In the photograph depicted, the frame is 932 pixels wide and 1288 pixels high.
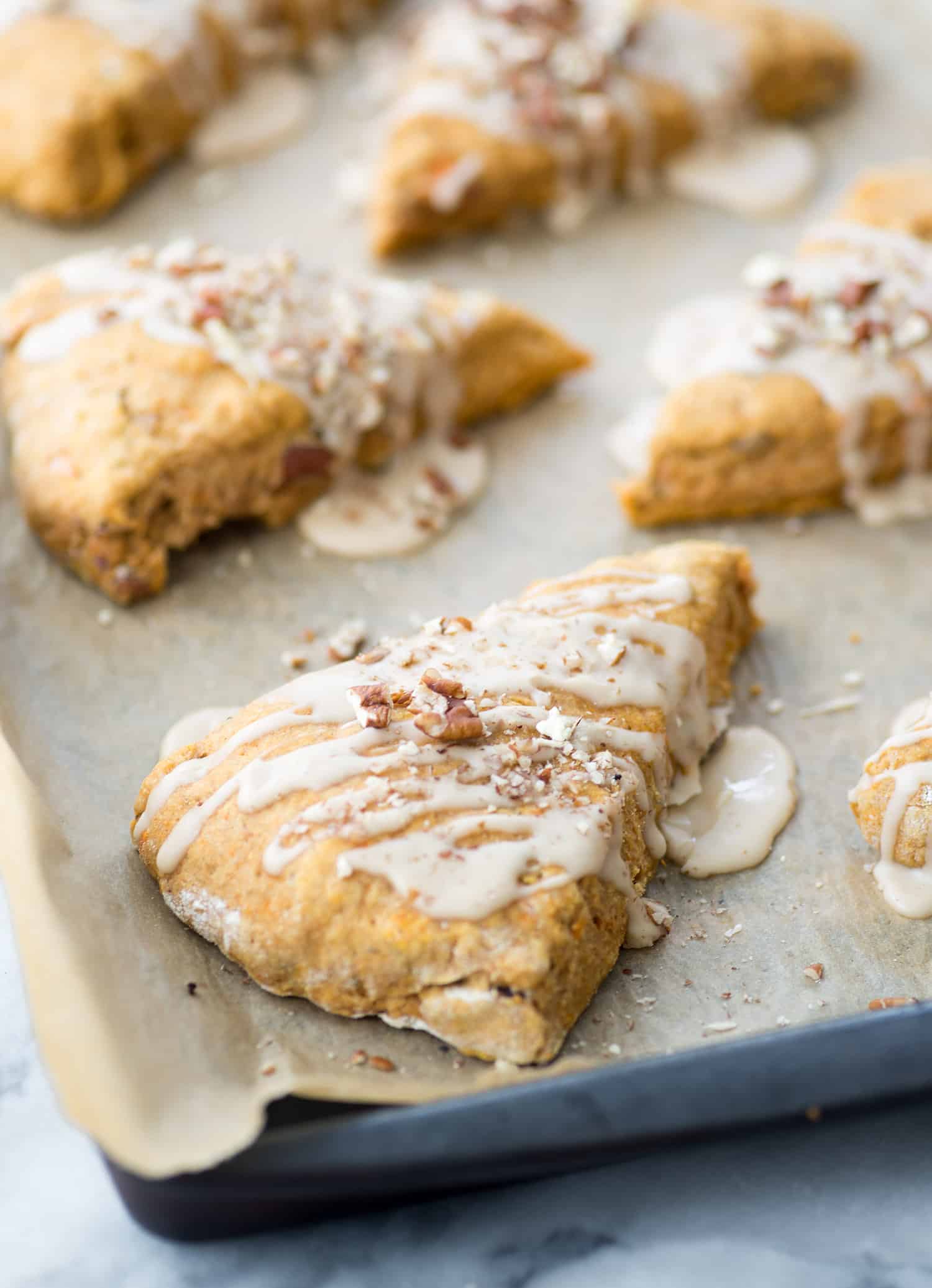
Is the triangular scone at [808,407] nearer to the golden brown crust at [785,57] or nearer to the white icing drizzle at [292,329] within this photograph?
the white icing drizzle at [292,329]

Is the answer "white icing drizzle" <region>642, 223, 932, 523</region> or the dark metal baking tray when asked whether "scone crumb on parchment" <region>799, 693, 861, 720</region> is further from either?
the dark metal baking tray

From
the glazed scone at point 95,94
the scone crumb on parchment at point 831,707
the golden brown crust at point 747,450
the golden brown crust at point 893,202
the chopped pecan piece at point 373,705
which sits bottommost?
the scone crumb on parchment at point 831,707

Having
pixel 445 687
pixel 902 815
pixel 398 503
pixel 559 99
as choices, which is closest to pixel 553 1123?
pixel 445 687

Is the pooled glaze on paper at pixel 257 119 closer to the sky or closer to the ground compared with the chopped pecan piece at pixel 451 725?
closer to the sky

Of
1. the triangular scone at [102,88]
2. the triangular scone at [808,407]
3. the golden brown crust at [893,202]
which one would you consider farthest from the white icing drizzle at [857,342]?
the triangular scone at [102,88]

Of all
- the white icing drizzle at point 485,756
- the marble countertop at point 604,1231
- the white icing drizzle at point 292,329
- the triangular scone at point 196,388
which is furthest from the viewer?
the white icing drizzle at point 292,329

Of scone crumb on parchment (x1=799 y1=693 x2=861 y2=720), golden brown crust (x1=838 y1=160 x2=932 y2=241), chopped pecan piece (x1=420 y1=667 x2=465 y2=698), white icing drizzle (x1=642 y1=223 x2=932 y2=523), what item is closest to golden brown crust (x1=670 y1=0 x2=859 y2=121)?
golden brown crust (x1=838 y1=160 x2=932 y2=241)
